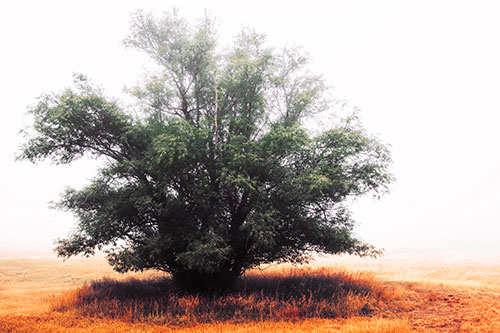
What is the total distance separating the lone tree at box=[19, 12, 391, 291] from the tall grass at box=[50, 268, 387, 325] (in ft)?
4.74

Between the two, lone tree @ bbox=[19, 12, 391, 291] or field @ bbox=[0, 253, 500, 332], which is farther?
lone tree @ bbox=[19, 12, 391, 291]

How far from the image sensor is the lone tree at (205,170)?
532 inches

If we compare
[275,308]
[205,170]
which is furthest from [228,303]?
[205,170]

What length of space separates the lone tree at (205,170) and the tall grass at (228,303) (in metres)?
1.44

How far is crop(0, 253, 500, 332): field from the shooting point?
10312 millimetres

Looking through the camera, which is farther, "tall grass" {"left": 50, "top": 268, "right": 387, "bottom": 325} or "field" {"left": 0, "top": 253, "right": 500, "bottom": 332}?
"tall grass" {"left": 50, "top": 268, "right": 387, "bottom": 325}

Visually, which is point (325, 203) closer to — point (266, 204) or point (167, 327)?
point (266, 204)

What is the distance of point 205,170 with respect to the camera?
51.6 ft

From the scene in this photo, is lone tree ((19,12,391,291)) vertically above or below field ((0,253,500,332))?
above

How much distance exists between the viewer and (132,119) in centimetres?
1536

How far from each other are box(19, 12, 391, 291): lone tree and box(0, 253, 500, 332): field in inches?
64.3

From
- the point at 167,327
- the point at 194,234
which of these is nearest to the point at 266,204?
the point at 194,234

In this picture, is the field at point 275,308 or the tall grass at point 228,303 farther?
the tall grass at point 228,303

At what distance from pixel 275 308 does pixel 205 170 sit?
7236 millimetres
